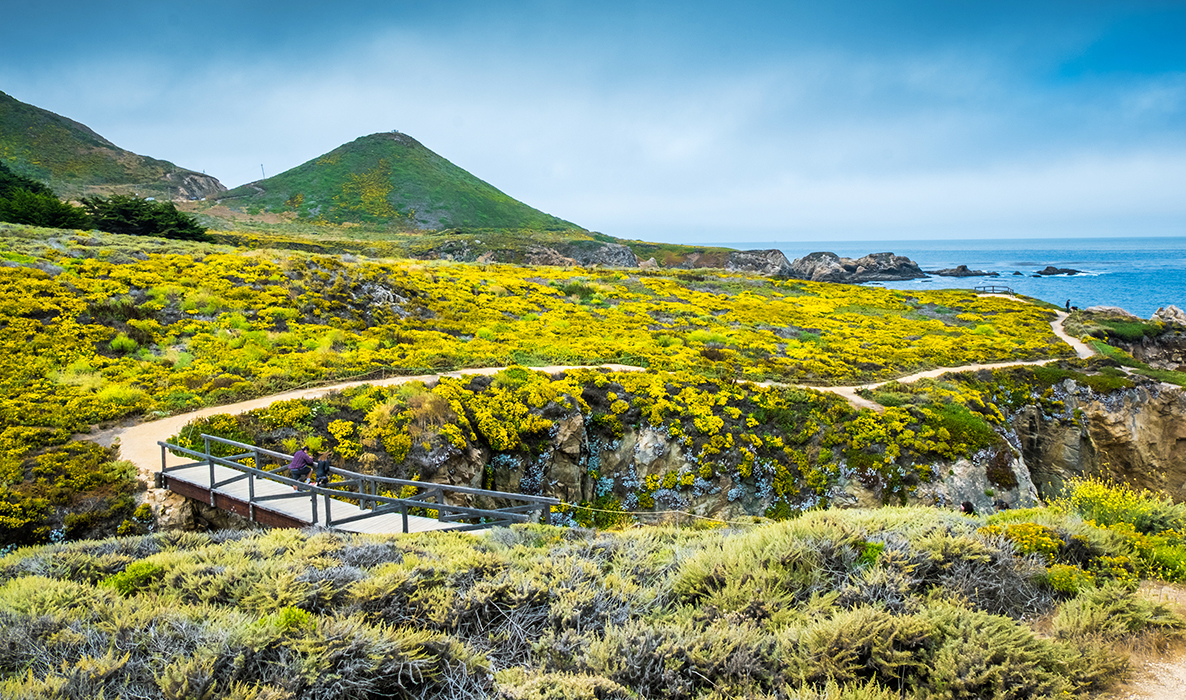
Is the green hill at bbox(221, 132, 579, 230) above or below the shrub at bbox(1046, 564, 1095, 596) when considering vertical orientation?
above

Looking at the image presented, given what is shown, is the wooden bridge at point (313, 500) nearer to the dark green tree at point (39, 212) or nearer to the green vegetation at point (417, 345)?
the green vegetation at point (417, 345)

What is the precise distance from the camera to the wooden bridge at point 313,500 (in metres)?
A: 11.4

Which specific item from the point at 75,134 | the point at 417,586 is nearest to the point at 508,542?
the point at 417,586

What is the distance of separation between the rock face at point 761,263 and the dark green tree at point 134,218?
89227mm

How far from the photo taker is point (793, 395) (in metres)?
21.4

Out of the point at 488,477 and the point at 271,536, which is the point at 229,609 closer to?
the point at 271,536

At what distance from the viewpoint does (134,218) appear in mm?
42906

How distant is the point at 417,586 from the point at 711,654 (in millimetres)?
3746

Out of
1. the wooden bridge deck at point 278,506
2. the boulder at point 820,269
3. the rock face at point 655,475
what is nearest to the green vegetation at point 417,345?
the rock face at point 655,475

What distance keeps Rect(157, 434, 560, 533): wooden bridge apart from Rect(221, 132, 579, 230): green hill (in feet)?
350

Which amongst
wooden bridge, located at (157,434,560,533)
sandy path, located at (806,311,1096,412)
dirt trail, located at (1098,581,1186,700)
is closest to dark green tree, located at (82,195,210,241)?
wooden bridge, located at (157,434,560,533)

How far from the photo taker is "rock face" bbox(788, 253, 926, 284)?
362 feet

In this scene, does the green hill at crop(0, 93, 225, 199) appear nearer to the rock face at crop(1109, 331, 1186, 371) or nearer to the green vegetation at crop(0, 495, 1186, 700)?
the green vegetation at crop(0, 495, 1186, 700)

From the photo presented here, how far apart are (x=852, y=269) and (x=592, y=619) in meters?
131
